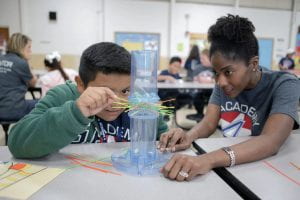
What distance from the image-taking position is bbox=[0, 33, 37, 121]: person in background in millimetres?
2795

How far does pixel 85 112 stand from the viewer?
81 centimetres

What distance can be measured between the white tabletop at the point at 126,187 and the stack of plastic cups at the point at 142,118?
0.07 m

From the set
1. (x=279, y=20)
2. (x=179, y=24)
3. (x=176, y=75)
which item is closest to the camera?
(x=176, y=75)

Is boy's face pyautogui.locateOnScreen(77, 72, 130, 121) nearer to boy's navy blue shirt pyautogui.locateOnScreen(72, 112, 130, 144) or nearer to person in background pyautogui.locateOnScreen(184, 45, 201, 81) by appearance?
boy's navy blue shirt pyautogui.locateOnScreen(72, 112, 130, 144)

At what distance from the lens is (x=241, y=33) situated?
1.19 m

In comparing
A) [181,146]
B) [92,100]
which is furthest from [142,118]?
[181,146]

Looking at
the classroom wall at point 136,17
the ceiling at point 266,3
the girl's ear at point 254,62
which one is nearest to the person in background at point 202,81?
the classroom wall at point 136,17

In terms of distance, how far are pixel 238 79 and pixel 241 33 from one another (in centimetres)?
20

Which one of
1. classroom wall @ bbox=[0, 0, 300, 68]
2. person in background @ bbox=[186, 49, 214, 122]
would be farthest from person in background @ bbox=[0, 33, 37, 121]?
classroom wall @ bbox=[0, 0, 300, 68]

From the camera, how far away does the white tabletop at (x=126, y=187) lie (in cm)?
68

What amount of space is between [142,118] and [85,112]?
0.18m

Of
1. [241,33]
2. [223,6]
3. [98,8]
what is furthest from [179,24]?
[241,33]

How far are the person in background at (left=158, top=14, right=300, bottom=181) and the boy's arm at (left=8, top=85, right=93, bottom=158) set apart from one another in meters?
0.30

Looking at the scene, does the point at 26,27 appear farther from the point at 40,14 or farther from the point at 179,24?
the point at 179,24
